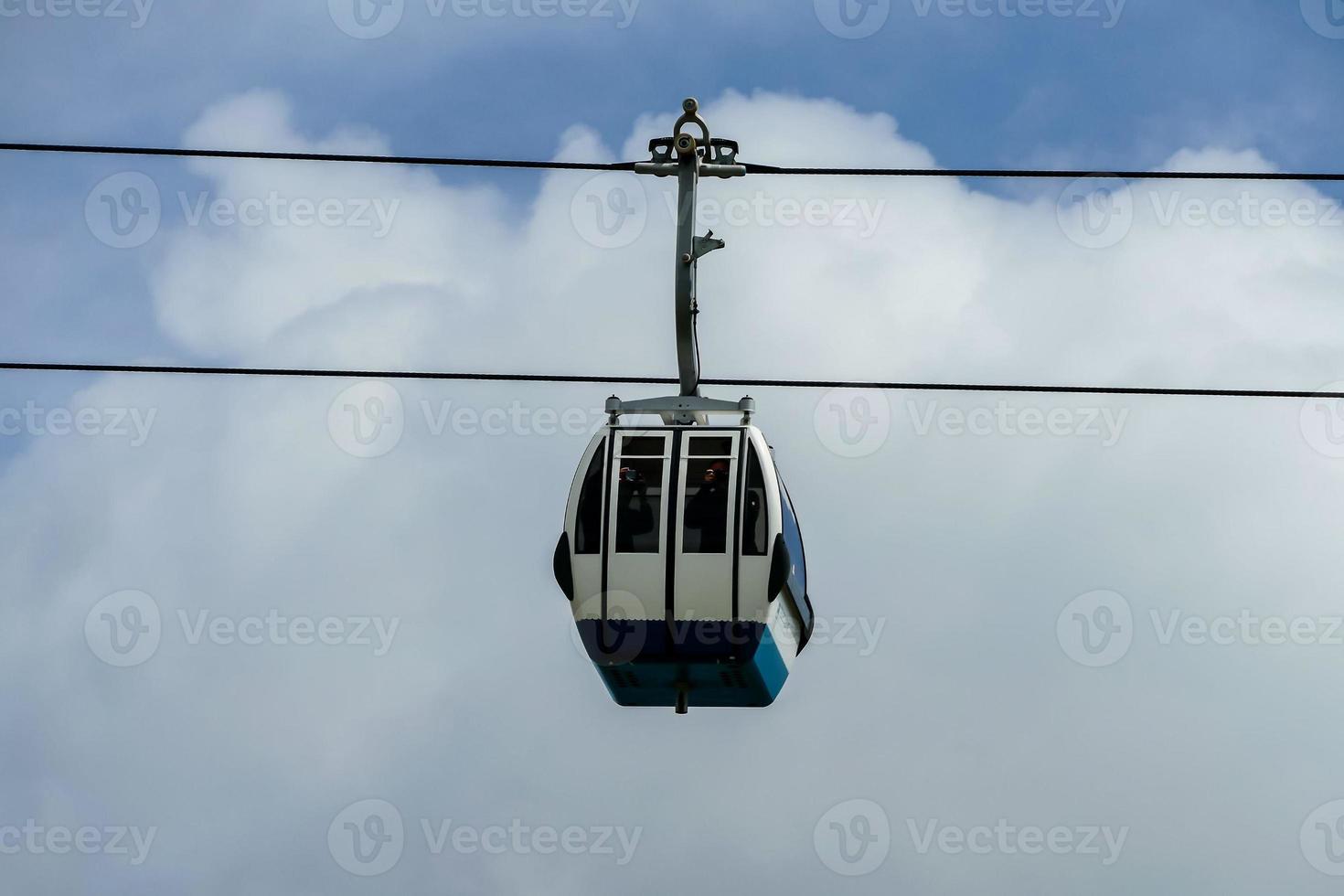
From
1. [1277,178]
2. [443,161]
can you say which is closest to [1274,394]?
[1277,178]

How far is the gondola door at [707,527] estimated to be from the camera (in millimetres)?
14062

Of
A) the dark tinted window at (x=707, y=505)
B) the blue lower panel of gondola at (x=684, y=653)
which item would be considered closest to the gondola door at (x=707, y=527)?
the dark tinted window at (x=707, y=505)

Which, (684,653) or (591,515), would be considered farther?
(591,515)

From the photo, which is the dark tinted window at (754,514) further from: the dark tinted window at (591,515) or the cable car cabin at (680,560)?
the dark tinted window at (591,515)

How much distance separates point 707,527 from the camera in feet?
47.0

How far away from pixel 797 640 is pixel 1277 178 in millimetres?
5588

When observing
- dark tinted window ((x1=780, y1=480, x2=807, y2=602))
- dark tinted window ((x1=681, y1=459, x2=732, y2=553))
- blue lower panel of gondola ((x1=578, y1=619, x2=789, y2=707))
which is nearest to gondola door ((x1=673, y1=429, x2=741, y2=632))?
dark tinted window ((x1=681, y1=459, x2=732, y2=553))

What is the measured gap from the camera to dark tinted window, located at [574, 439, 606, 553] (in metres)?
14.3

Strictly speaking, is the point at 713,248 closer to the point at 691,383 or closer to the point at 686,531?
the point at 691,383

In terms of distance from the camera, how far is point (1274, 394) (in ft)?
46.4

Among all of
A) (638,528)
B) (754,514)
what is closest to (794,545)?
(754,514)

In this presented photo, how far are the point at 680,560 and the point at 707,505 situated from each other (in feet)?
1.71

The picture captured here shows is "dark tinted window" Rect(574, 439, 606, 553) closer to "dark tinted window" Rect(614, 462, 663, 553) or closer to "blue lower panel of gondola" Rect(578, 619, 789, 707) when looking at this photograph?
"dark tinted window" Rect(614, 462, 663, 553)

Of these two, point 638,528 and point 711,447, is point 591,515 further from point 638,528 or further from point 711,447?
point 711,447
